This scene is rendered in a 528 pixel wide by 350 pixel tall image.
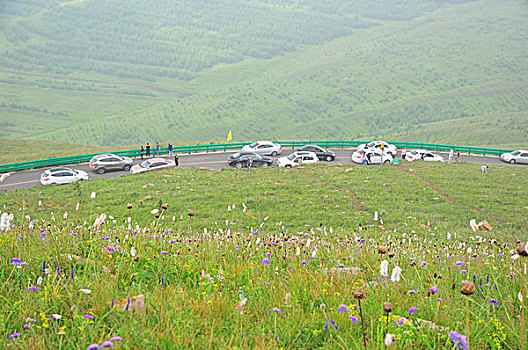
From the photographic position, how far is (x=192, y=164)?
4278 cm

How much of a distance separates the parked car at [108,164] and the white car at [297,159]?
14950 millimetres

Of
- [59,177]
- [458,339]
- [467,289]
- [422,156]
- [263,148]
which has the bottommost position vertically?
[59,177]

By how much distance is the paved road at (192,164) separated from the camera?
113 ft

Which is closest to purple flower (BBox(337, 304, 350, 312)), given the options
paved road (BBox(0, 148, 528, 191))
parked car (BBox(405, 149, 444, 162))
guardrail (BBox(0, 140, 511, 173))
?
paved road (BBox(0, 148, 528, 191))

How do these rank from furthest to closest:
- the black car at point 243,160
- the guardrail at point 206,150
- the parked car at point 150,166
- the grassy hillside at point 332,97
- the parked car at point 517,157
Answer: the grassy hillside at point 332,97
the parked car at point 517,157
the black car at point 243,160
the guardrail at point 206,150
the parked car at point 150,166

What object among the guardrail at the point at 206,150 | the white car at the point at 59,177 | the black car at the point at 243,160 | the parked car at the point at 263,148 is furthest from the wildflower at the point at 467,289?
the parked car at the point at 263,148

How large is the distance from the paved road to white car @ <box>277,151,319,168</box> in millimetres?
5034

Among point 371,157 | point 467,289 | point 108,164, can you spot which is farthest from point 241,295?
point 371,157

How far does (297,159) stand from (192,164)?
10794 mm

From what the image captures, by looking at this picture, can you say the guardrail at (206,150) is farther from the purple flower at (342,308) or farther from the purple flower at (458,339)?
the purple flower at (458,339)

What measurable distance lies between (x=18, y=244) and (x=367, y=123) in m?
128

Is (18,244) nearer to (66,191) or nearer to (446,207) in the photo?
(446,207)

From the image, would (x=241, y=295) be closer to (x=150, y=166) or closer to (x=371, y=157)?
(x=150, y=166)

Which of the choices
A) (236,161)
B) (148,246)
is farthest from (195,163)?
(148,246)
